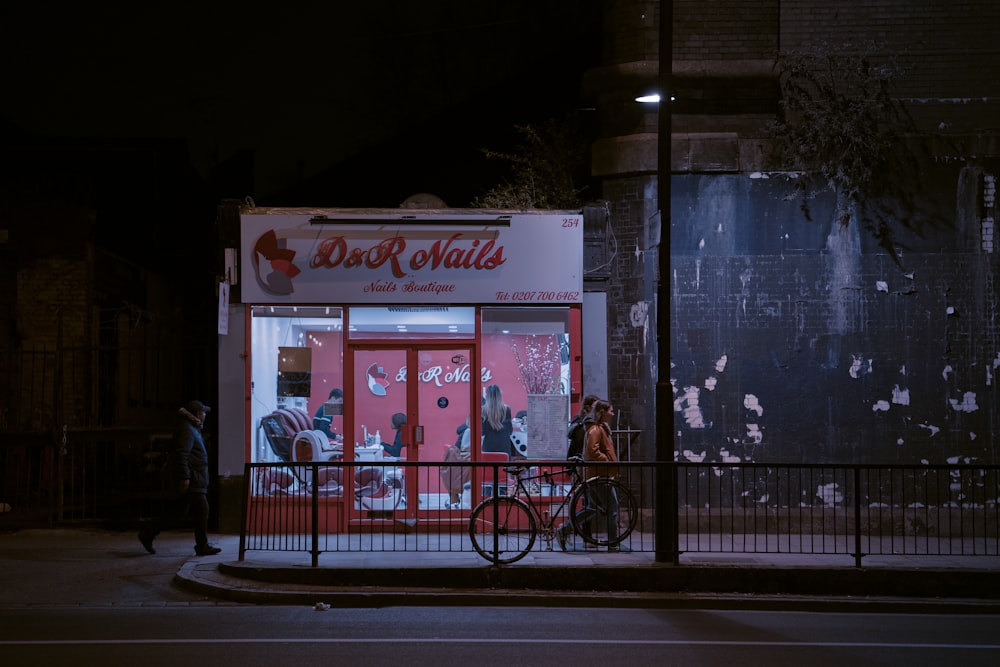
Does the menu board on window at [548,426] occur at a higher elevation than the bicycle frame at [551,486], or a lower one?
higher

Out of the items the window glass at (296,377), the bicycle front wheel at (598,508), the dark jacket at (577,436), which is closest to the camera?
the bicycle front wheel at (598,508)

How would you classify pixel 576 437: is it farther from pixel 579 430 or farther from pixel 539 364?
pixel 539 364

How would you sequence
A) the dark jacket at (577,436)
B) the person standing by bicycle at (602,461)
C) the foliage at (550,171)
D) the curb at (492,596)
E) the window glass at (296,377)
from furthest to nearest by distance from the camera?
the foliage at (550,171) → the window glass at (296,377) → the dark jacket at (577,436) → the person standing by bicycle at (602,461) → the curb at (492,596)

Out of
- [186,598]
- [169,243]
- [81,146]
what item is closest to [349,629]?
[186,598]

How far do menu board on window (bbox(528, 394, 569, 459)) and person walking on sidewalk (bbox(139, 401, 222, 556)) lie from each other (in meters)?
4.70

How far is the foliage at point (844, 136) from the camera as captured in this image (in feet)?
49.5

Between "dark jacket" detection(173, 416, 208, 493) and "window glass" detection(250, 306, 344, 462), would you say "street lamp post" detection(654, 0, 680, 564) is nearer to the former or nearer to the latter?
"window glass" detection(250, 306, 344, 462)

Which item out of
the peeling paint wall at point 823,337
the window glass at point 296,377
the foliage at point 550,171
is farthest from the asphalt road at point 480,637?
the foliage at point 550,171

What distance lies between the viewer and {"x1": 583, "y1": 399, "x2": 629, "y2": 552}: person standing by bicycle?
41.9 feet

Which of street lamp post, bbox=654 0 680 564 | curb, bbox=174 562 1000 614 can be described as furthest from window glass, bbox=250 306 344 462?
street lamp post, bbox=654 0 680 564

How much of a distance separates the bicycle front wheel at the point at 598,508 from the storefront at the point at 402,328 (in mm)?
2071

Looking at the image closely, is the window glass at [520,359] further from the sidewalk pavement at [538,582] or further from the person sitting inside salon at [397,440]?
the sidewalk pavement at [538,582]

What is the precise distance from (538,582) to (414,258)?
19.4ft

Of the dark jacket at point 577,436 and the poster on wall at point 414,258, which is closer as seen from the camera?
the dark jacket at point 577,436
